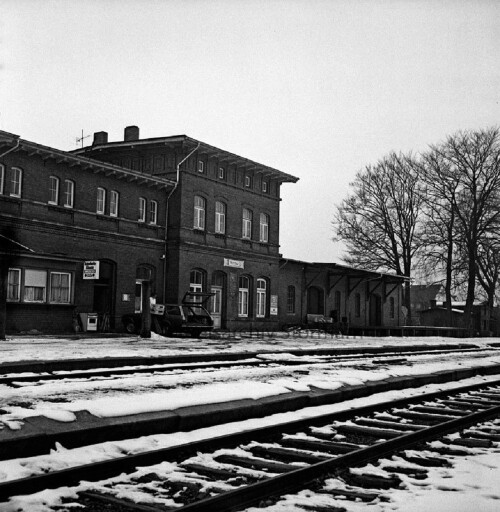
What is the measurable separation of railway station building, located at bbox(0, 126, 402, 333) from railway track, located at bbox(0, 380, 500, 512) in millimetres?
15517

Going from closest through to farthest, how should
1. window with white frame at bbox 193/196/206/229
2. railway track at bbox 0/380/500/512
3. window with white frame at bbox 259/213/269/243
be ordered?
railway track at bbox 0/380/500/512 → window with white frame at bbox 193/196/206/229 → window with white frame at bbox 259/213/269/243

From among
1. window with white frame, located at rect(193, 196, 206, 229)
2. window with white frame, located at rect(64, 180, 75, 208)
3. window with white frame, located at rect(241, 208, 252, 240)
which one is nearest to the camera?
window with white frame, located at rect(64, 180, 75, 208)

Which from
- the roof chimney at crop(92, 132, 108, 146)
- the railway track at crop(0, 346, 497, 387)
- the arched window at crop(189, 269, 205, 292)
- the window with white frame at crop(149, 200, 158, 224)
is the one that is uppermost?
the roof chimney at crop(92, 132, 108, 146)

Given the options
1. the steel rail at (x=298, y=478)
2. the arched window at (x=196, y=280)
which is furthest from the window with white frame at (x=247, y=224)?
the steel rail at (x=298, y=478)

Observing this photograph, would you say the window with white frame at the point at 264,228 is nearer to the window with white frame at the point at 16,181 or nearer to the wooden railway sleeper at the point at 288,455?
the window with white frame at the point at 16,181

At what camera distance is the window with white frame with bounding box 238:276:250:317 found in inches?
1396

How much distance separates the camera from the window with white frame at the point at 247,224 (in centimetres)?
3619

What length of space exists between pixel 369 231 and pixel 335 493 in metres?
48.4

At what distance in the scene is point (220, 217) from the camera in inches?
1359

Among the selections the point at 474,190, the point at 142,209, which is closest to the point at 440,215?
the point at 474,190

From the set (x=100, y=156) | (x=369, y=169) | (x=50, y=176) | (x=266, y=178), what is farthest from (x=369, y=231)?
(x=50, y=176)

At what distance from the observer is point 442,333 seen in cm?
4512

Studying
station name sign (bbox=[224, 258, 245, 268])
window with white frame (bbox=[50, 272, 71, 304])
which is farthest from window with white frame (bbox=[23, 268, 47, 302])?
station name sign (bbox=[224, 258, 245, 268])

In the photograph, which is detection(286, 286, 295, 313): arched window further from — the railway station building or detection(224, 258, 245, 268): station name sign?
detection(224, 258, 245, 268): station name sign
